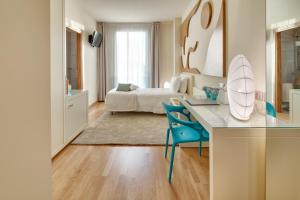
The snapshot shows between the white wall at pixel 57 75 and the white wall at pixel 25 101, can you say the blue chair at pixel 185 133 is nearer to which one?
the white wall at pixel 57 75

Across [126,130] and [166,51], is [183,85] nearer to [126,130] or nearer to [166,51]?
[126,130]

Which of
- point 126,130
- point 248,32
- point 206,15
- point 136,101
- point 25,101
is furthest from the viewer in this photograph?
point 136,101

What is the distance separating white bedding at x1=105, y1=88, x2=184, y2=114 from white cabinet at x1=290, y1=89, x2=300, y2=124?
4.72 meters

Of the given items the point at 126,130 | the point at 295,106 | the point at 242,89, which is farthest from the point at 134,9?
the point at 295,106

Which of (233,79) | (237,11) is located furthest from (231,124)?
(237,11)

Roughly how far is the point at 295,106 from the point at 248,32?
1.42 meters

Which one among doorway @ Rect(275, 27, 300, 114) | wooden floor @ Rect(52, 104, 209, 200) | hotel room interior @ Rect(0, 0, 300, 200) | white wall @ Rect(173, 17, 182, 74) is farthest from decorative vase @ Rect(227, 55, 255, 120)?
white wall @ Rect(173, 17, 182, 74)

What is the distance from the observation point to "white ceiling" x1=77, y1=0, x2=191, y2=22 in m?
6.09

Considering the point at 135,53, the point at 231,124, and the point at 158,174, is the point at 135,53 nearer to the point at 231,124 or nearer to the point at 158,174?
the point at 158,174

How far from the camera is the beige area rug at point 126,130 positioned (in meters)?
4.11

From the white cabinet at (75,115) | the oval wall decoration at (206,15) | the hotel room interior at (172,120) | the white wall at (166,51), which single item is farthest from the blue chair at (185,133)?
the white wall at (166,51)

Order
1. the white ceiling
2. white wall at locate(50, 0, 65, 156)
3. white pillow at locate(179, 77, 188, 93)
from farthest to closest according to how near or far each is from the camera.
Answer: white pillow at locate(179, 77, 188, 93)
the white ceiling
white wall at locate(50, 0, 65, 156)

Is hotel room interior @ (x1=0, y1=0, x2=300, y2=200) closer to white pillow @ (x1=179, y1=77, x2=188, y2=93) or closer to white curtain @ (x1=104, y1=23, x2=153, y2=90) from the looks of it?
white pillow @ (x1=179, y1=77, x2=188, y2=93)

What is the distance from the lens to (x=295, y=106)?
1463 mm
